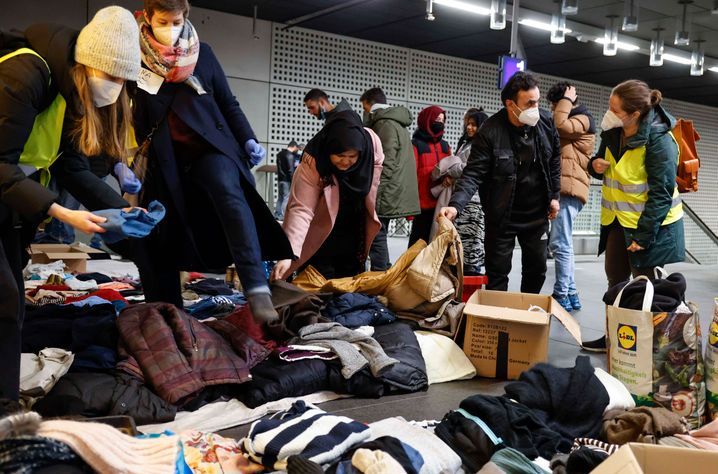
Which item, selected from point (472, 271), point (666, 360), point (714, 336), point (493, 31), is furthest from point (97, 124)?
point (493, 31)

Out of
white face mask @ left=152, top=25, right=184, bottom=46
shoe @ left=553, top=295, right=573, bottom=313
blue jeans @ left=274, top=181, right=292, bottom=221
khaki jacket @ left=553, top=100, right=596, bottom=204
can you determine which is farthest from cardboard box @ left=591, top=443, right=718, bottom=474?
blue jeans @ left=274, top=181, right=292, bottom=221

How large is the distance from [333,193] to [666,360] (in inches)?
69.3

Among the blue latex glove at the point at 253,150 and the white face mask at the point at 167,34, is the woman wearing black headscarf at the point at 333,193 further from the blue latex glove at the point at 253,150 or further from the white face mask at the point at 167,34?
the white face mask at the point at 167,34

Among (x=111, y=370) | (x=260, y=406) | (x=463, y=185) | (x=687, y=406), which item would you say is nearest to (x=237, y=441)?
(x=260, y=406)

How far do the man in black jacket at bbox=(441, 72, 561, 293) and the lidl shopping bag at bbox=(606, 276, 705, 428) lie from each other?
1313 millimetres

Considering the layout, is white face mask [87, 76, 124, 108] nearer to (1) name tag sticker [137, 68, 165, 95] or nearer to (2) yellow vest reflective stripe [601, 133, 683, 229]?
(1) name tag sticker [137, 68, 165, 95]

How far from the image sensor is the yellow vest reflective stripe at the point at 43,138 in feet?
6.38

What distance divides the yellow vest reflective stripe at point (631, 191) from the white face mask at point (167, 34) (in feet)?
7.67

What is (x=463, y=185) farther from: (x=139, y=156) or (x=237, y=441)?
(x=237, y=441)

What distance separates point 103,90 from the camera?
1.99m

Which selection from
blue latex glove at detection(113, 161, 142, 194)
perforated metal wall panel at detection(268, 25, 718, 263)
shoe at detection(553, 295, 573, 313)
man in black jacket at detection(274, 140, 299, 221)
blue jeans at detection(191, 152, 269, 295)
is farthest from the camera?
perforated metal wall panel at detection(268, 25, 718, 263)

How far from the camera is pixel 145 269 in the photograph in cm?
303

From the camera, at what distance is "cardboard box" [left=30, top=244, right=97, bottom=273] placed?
5391mm

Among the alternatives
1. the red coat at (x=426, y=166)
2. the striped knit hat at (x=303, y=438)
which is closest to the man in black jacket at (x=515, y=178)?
the red coat at (x=426, y=166)
